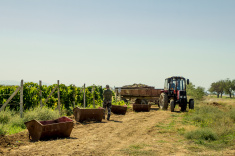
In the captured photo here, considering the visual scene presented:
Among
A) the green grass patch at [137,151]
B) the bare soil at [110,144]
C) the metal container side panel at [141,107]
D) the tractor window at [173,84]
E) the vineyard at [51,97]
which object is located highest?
the tractor window at [173,84]

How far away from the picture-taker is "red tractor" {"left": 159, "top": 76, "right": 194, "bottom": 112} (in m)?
19.7

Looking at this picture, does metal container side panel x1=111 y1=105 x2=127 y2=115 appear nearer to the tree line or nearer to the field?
the field

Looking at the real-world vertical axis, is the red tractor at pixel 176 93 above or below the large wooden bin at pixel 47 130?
above

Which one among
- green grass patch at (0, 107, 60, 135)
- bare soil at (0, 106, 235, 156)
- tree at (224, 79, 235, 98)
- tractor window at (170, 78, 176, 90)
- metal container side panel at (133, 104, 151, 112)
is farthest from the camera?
tree at (224, 79, 235, 98)

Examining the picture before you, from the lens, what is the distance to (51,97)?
655 inches

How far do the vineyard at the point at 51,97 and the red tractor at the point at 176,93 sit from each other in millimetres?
6300

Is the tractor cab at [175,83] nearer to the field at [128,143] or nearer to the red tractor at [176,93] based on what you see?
the red tractor at [176,93]

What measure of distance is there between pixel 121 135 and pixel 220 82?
10048 cm

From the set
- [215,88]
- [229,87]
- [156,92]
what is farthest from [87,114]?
[215,88]

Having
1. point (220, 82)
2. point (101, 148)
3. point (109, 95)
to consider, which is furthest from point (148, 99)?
point (220, 82)

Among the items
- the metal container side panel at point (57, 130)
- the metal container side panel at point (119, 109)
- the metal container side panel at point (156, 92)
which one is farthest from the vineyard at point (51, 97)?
the metal container side panel at point (156, 92)

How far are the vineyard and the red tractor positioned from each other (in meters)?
6.30

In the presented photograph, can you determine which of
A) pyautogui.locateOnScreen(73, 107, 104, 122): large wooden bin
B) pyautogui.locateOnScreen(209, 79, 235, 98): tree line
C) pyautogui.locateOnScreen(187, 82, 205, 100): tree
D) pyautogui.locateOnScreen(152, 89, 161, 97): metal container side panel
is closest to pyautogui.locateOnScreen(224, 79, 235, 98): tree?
pyautogui.locateOnScreen(209, 79, 235, 98): tree line

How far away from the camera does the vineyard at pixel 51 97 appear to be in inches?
532
